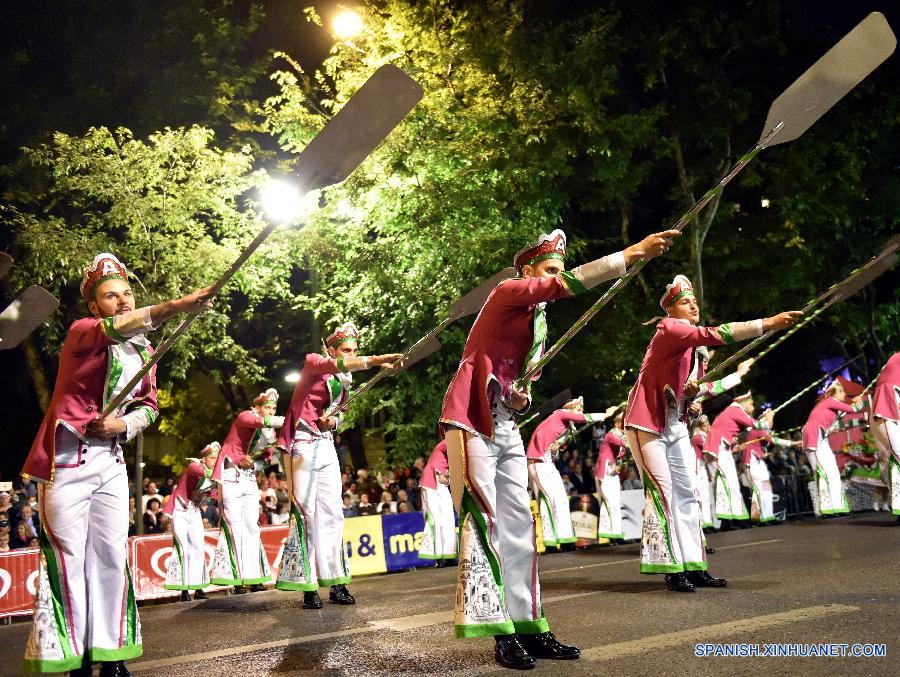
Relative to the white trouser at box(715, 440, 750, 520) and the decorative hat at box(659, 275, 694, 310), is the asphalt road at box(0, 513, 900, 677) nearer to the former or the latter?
the decorative hat at box(659, 275, 694, 310)

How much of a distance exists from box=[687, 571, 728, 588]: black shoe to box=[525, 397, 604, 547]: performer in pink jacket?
6.32 m

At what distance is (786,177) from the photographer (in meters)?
23.0

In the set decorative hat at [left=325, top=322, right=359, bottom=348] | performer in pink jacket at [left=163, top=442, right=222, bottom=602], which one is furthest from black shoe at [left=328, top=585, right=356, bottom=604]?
performer in pink jacket at [left=163, top=442, right=222, bottom=602]

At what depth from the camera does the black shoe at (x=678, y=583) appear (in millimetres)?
7853

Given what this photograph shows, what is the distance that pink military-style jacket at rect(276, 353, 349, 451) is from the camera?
9.38m

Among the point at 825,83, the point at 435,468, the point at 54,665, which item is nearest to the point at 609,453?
the point at 435,468

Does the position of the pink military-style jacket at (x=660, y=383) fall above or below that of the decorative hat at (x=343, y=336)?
below

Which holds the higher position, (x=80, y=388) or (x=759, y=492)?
(x=80, y=388)

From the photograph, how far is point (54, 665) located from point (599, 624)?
131 inches

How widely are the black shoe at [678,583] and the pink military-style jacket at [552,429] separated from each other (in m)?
6.49

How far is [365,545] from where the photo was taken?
1508cm

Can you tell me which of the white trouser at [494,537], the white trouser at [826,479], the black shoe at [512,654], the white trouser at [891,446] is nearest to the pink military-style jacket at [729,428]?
the white trouser at [826,479]

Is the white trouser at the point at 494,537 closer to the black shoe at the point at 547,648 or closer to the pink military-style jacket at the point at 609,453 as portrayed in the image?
the black shoe at the point at 547,648

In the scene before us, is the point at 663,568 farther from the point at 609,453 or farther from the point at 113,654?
the point at 609,453
